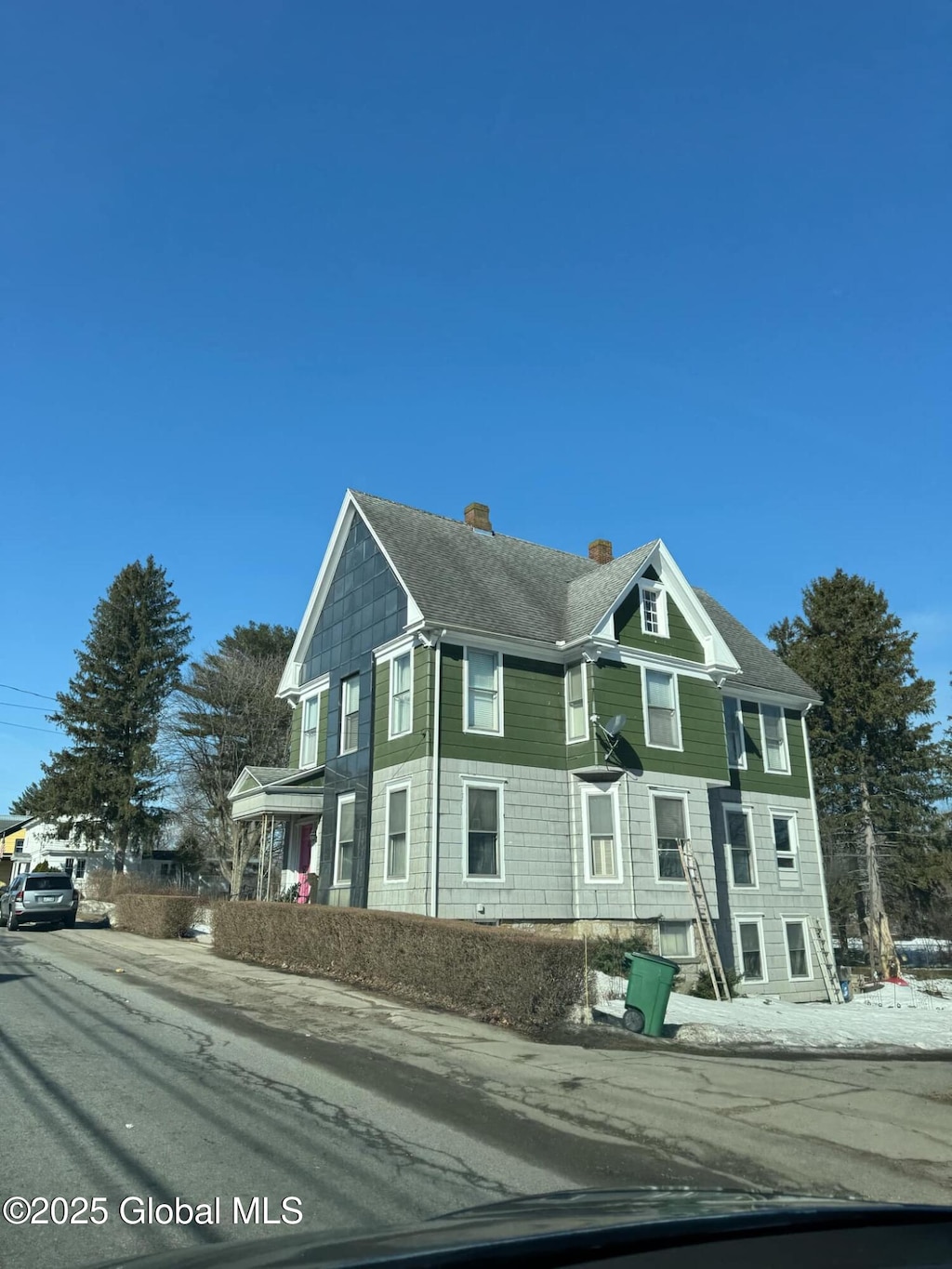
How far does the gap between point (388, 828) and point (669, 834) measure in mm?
6498

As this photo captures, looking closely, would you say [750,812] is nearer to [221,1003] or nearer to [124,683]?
[221,1003]

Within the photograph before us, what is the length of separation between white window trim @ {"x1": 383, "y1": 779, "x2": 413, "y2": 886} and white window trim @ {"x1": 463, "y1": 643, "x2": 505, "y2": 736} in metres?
1.81

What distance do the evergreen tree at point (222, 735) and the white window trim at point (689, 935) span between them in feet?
85.2

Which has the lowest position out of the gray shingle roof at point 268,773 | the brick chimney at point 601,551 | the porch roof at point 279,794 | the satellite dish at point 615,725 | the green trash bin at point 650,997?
the green trash bin at point 650,997

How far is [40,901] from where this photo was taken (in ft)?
93.2

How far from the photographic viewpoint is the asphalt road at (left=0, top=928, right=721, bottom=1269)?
4.90 m

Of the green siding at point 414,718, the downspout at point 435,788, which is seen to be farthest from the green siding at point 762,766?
the green siding at point 414,718

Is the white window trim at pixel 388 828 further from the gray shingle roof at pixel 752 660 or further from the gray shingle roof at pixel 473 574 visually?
the gray shingle roof at pixel 752 660

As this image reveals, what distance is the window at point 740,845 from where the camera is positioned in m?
23.7

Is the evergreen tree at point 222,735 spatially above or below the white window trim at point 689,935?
above

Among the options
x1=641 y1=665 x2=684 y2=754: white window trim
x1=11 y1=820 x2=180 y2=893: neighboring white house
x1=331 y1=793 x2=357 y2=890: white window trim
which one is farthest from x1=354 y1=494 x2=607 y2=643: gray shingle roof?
x1=11 y1=820 x2=180 y2=893: neighboring white house

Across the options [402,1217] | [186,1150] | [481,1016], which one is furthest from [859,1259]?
[481,1016]

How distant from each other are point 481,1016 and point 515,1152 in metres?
6.28

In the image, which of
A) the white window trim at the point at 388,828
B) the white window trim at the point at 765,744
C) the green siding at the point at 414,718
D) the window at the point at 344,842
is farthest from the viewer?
the white window trim at the point at 765,744
